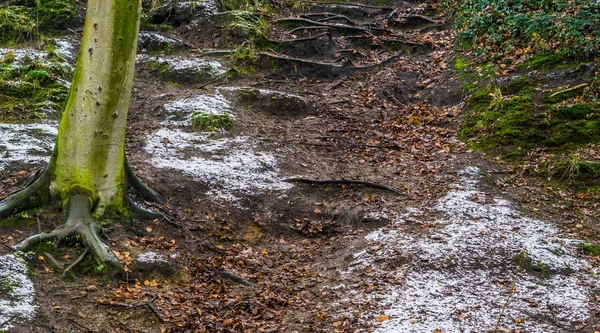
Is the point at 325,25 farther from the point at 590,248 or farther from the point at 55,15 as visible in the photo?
the point at 590,248

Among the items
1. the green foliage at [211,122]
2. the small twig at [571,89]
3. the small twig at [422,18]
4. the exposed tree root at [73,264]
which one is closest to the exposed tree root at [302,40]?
the small twig at [422,18]

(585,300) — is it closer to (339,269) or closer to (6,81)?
(339,269)

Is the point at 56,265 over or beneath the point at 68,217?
beneath

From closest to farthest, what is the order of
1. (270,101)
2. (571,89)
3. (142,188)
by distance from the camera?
(142,188)
(571,89)
(270,101)

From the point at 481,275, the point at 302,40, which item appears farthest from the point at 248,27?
the point at 481,275

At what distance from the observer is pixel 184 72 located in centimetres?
1211

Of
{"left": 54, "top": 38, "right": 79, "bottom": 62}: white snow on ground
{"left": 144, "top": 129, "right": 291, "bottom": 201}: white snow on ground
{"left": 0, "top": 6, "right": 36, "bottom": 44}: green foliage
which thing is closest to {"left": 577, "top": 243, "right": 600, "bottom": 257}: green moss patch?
{"left": 144, "top": 129, "right": 291, "bottom": 201}: white snow on ground

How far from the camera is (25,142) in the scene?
8.09 m

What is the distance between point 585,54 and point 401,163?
4841 millimetres

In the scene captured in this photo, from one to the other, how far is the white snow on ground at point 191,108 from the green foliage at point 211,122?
0.12 meters

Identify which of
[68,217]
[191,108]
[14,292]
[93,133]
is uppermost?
[93,133]

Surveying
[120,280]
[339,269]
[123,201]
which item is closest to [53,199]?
[123,201]

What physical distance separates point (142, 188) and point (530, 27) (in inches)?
370

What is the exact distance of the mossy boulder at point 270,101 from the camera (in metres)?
11.2
